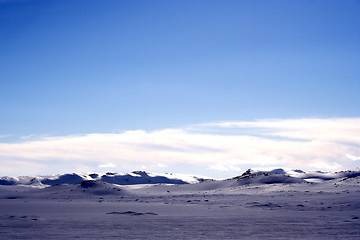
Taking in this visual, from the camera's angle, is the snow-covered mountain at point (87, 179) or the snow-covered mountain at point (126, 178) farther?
the snow-covered mountain at point (87, 179)

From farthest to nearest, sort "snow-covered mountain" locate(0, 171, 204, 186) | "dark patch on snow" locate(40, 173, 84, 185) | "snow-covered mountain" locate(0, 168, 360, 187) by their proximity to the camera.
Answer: "dark patch on snow" locate(40, 173, 84, 185), "snow-covered mountain" locate(0, 171, 204, 186), "snow-covered mountain" locate(0, 168, 360, 187)

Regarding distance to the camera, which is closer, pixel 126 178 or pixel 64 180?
pixel 126 178

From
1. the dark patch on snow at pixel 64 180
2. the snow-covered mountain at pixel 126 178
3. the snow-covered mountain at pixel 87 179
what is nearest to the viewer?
the snow-covered mountain at pixel 126 178

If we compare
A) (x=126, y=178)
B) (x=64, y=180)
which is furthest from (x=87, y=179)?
(x=126, y=178)

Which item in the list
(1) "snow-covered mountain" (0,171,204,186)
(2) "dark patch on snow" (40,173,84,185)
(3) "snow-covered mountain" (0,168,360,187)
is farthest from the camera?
(2) "dark patch on snow" (40,173,84,185)

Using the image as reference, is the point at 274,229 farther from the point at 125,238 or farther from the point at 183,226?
the point at 125,238

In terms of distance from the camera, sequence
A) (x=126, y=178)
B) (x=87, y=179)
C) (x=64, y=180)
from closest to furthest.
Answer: (x=126, y=178), (x=87, y=179), (x=64, y=180)

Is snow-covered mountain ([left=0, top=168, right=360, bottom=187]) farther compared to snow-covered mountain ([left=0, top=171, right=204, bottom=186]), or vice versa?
snow-covered mountain ([left=0, top=171, right=204, bottom=186])

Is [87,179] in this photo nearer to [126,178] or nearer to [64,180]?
[64,180]

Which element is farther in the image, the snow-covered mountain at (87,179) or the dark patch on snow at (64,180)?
the dark patch on snow at (64,180)

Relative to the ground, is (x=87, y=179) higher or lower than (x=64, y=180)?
higher

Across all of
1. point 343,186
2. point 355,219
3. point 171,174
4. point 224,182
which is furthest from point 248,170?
point 355,219

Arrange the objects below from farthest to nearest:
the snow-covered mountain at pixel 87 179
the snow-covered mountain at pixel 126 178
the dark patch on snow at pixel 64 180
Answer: the dark patch on snow at pixel 64 180 < the snow-covered mountain at pixel 87 179 < the snow-covered mountain at pixel 126 178

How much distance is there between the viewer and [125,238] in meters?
8.91
